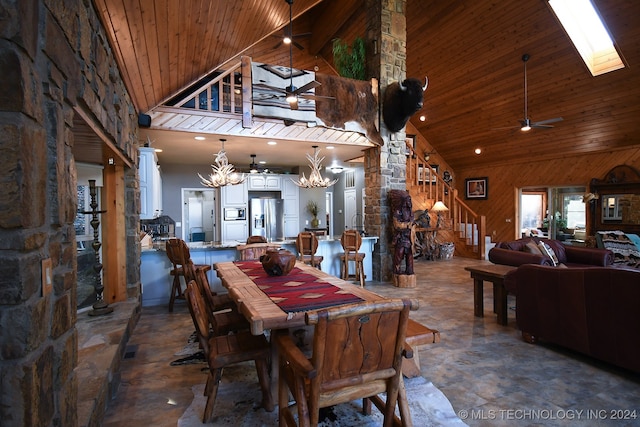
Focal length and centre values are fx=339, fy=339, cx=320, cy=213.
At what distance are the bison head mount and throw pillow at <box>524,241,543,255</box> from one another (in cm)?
267

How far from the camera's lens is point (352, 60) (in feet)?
21.0

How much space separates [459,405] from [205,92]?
16.5 ft

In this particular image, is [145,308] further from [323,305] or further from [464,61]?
[464,61]

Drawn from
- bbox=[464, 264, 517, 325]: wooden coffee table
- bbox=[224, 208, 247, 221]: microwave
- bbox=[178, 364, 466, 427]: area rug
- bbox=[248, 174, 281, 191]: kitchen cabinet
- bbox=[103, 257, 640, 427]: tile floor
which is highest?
bbox=[248, 174, 281, 191]: kitchen cabinet

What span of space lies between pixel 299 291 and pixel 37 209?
1629 mm

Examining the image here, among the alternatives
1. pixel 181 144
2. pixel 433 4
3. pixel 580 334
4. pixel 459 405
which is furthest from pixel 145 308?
pixel 433 4

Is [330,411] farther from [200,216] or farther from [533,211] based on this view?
[533,211]

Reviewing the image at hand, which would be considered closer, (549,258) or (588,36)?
(549,258)

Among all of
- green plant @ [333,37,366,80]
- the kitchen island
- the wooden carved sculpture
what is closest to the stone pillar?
green plant @ [333,37,366,80]

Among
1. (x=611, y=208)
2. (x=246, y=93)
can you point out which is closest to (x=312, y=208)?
(x=246, y=93)

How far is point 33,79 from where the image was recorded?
1.10 m

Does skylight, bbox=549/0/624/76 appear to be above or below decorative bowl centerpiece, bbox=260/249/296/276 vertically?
above

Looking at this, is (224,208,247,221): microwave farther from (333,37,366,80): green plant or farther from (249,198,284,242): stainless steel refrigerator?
(333,37,366,80): green plant

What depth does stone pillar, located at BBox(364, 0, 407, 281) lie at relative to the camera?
20.0 ft
